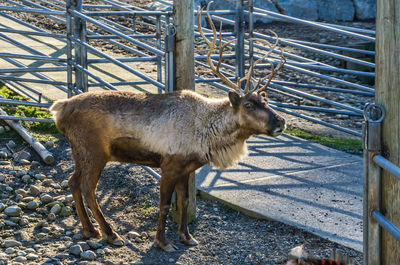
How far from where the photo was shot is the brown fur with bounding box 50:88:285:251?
5309 millimetres

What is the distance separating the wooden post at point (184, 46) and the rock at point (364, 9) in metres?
10.5

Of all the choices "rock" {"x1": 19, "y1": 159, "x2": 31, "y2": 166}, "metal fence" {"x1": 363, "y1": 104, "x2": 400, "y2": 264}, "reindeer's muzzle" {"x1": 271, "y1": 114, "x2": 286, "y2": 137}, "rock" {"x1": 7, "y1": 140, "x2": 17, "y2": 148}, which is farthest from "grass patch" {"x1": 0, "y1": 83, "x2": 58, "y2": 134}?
"metal fence" {"x1": 363, "y1": 104, "x2": 400, "y2": 264}

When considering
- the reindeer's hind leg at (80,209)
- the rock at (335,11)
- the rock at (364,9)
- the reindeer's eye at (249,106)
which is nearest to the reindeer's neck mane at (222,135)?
the reindeer's eye at (249,106)

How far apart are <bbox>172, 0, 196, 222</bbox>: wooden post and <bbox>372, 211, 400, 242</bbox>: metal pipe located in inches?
99.8

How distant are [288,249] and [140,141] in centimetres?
157

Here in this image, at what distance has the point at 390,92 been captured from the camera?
11.6 ft

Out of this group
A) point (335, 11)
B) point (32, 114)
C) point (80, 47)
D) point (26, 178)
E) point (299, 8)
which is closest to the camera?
point (26, 178)

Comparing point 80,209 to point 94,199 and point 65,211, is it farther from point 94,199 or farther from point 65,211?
point 65,211

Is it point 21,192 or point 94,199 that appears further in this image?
point 21,192

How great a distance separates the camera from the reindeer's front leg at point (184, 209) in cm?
546

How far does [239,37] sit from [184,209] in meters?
3.35

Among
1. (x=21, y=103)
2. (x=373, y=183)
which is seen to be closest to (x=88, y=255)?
(x=373, y=183)

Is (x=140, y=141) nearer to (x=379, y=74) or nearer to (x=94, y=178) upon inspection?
(x=94, y=178)

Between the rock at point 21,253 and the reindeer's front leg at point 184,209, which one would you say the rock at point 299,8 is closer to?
the reindeer's front leg at point 184,209
